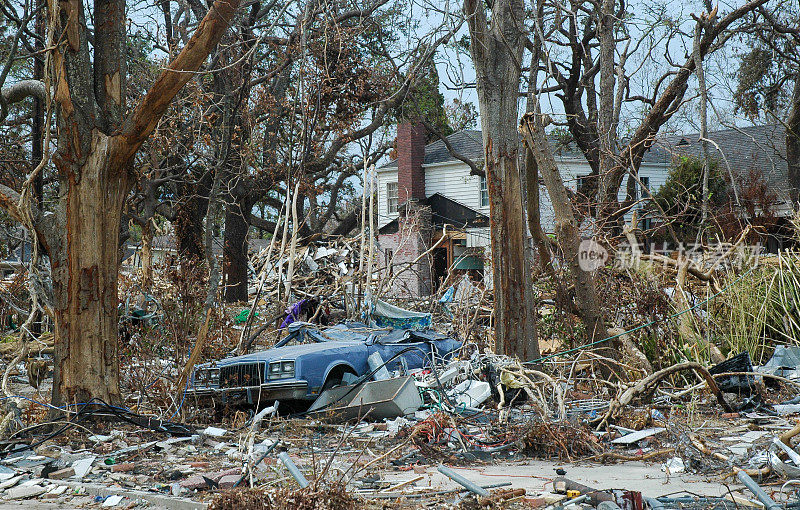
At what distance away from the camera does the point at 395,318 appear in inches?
520

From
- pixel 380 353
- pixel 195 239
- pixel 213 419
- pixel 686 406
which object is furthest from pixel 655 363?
pixel 195 239

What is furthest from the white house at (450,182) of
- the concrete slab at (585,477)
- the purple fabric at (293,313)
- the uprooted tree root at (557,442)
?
the concrete slab at (585,477)

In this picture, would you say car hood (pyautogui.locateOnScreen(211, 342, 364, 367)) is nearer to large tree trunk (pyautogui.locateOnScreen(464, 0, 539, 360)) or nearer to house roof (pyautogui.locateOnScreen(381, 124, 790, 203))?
large tree trunk (pyautogui.locateOnScreen(464, 0, 539, 360))

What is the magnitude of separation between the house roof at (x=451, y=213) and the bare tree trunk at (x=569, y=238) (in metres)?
18.7

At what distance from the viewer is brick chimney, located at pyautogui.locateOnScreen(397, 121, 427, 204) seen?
3009 centimetres

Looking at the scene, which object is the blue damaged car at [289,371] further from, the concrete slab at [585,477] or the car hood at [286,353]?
the concrete slab at [585,477]

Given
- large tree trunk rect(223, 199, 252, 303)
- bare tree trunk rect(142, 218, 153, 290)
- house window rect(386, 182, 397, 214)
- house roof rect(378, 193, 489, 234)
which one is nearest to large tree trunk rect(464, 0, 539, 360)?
bare tree trunk rect(142, 218, 153, 290)

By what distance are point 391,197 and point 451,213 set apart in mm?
3322

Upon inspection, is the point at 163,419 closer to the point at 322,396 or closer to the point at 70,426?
the point at 70,426

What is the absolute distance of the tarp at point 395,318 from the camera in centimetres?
1295

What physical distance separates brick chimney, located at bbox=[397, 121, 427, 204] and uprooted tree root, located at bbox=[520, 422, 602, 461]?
23557 millimetres

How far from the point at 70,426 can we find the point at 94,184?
8.19 ft

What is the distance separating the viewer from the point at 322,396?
8.65m

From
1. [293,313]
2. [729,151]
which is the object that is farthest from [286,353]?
[729,151]
